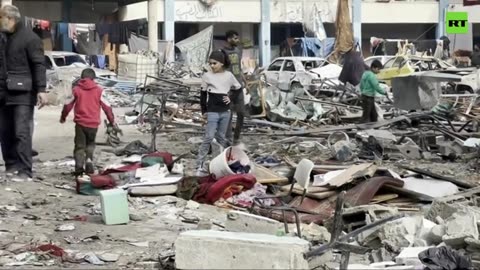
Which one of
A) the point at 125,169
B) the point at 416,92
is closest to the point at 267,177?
the point at 125,169

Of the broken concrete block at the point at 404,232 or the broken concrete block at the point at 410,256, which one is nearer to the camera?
the broken concrete block at the point at 410,256

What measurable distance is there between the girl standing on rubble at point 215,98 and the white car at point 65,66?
49.1 feet

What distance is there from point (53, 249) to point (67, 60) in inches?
954

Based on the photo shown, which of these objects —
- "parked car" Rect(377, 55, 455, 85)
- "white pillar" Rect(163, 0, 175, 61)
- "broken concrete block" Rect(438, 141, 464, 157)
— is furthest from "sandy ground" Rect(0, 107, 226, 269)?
"white pillar" Rect(163, 0, 175, 61)

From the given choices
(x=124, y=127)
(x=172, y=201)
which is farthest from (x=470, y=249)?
(x=124, y=127)

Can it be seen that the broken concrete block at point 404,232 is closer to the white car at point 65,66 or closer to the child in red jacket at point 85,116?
the child in red jacket at point 85,116

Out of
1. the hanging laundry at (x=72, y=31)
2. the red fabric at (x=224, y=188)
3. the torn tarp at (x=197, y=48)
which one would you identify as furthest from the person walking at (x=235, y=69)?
the hanging laundry at (x=72, y=31)

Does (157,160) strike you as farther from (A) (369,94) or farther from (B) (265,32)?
(B) (265,32)

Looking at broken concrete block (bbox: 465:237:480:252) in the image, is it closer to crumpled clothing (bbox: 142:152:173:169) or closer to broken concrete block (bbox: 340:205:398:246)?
broken concrete block (bbox: 340:205:398:246)

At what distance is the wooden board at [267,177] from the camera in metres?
9.11

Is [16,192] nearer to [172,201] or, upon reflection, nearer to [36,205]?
[36,205]

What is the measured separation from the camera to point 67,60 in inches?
1171

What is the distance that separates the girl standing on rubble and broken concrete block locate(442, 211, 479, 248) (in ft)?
14.4

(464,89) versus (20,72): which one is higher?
(20,72)
